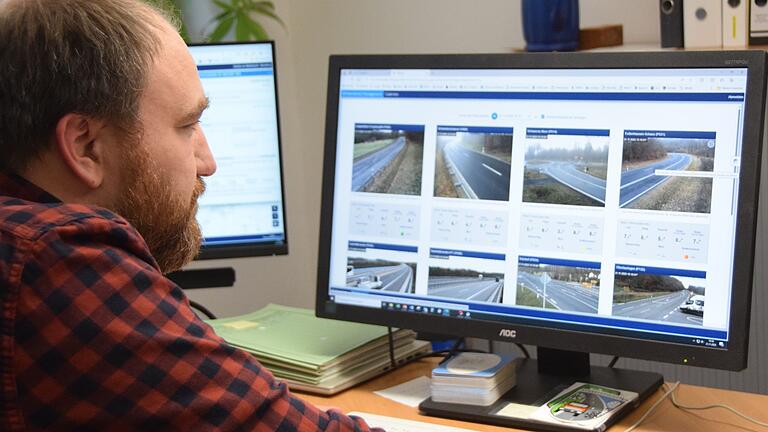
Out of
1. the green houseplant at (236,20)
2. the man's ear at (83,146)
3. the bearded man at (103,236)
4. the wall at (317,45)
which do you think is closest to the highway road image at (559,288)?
the bearded man at (103,236)

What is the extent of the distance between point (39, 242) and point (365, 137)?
71 centimetres

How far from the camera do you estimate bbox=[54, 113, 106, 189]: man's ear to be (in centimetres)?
100

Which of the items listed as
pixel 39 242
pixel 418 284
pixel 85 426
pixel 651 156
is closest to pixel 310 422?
pixel 85 426

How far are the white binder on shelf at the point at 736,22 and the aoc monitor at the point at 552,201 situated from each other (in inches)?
34.2

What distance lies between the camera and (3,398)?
896 mm

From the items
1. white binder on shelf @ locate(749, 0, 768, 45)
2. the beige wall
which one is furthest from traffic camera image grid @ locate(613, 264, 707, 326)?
the beige wall

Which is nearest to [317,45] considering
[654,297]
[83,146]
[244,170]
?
[244,170]

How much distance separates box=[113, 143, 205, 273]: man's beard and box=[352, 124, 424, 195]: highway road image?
343mm

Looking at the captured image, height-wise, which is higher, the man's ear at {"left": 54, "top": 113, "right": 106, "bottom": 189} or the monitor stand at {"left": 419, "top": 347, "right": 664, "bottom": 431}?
the man's ear at {"left": 54, "top": 113, "right": 106, "bottom": 189}

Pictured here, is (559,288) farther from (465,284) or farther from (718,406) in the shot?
(718,406)

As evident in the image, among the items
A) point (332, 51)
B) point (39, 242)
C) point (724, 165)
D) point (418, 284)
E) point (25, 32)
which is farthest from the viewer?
point (332, 51)

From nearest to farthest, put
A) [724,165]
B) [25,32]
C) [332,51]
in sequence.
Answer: [25,32] → [724,165] → [332,51]

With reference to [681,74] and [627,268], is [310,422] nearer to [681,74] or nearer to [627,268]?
[627,268]

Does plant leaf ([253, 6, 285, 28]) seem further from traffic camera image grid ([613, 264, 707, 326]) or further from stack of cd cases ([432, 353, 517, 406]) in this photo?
traffic camera image grid ([613, 264, 707, 326])
